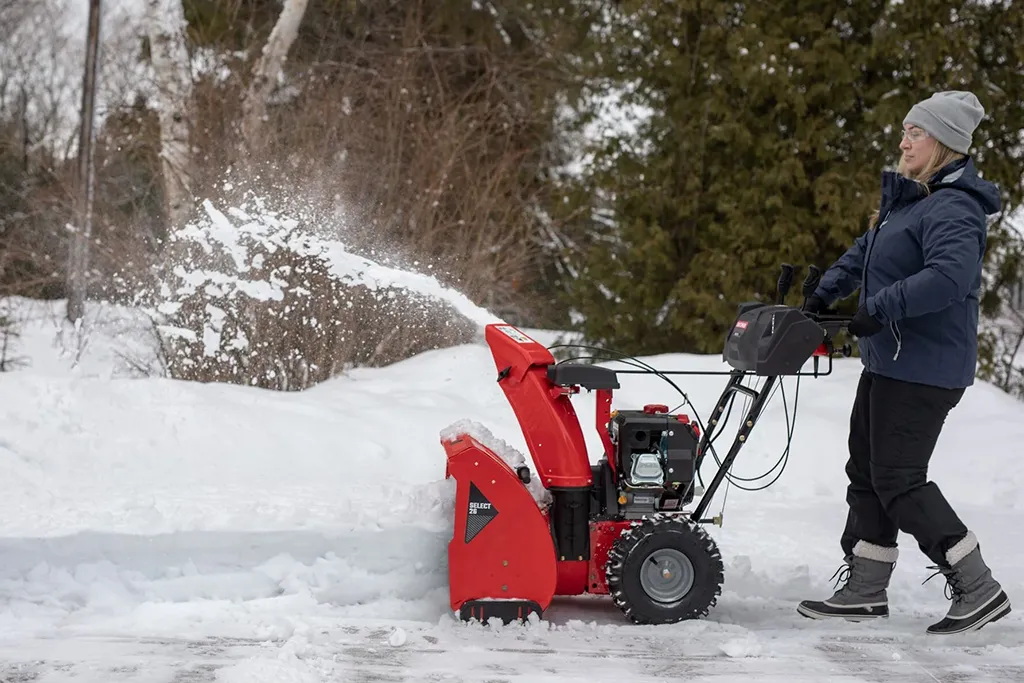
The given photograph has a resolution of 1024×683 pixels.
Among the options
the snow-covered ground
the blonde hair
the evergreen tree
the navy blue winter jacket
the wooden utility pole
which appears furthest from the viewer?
Result: the evergreen tree

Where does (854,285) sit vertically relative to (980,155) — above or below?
below

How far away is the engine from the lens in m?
3.53

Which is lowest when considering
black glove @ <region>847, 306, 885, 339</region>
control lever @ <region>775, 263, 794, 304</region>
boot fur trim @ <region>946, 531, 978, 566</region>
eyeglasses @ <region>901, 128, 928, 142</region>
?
boot fur trim @ <region>946, 531, 978, 566</region>

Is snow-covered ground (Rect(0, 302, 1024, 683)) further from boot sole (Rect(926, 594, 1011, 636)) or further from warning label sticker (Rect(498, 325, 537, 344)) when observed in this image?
warning label sticker (Rect(498, 325, 537, 344))

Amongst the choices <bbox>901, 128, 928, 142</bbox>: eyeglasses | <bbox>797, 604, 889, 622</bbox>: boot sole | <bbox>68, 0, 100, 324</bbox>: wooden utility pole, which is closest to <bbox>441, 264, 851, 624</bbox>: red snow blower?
<bbox>797, 604, 889, 622</bbox>: boot sole

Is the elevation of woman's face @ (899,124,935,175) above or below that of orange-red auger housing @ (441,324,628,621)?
above

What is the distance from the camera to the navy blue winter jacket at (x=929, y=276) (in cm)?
334

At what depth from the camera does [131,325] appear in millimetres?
7648

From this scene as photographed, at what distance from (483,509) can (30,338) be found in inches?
342

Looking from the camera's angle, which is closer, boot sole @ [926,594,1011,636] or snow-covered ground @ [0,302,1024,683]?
snow-covered ground @ [0,302,1024,683]

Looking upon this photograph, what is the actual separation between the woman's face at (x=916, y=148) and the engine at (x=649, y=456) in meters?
1.18

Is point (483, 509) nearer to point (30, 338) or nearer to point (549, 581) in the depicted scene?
point (549, 581)

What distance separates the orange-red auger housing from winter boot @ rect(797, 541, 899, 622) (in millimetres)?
813

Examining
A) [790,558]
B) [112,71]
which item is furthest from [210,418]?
[112,71]
